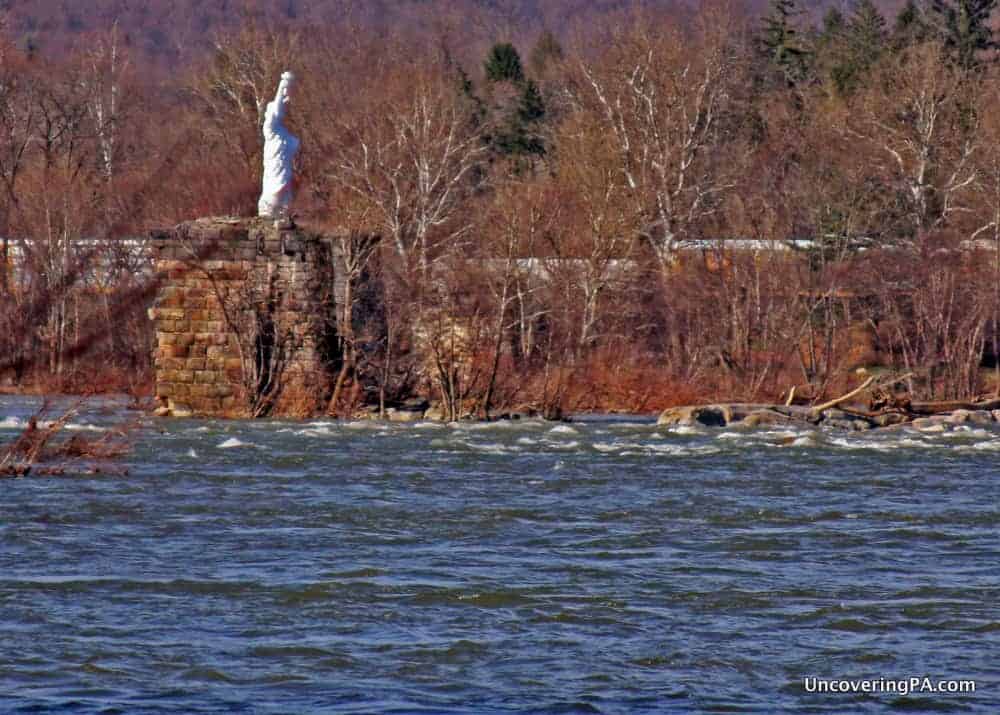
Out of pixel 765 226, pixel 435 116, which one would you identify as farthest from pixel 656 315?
pixel 435 116

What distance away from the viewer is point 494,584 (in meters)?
13.6

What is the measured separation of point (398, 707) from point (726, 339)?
30667 millimetres

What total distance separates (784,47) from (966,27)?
6349 millimetres

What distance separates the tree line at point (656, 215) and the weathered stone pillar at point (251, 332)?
0.55m

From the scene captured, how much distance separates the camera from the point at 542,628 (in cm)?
1208

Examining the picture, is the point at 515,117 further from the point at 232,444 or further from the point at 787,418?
the point at 232,444

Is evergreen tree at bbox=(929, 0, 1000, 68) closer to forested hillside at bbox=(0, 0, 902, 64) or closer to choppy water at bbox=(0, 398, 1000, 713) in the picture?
forested hillside at bbox=(0, 0, 902, 64)

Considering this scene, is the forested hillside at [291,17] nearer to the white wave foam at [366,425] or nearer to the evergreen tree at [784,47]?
the evergreen tree at [784,47]

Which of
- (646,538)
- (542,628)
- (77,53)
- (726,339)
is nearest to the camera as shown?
(77,53)

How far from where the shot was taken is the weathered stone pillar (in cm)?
3053

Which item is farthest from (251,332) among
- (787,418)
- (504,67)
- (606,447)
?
(504,67)

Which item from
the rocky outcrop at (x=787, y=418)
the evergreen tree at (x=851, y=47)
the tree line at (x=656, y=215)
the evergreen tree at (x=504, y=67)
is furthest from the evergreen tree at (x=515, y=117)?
the rocky outcrop at (x=787, y=418)

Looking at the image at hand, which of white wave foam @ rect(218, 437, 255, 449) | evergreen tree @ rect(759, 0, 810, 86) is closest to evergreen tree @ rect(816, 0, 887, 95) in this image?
evergreen tree @ rect(759, 0, 810, 86)

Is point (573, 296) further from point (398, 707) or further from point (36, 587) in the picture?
point (398, 707)
